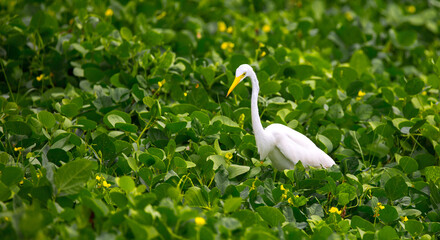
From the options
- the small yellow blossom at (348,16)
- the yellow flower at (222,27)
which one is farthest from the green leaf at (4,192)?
the small yellow blossom at (348,16)

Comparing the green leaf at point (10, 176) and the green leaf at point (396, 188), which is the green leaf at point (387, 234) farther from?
the green leaf at point (10, 176)

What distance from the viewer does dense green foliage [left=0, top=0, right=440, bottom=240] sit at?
9.12 ft

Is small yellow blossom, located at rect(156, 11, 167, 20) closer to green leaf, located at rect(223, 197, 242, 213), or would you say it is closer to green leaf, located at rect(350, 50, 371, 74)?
green leaf, located at rect(350, 50, 371, 74)

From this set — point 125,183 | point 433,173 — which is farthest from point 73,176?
point 433,173

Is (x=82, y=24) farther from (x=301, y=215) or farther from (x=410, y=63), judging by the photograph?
(x=410, y=63)

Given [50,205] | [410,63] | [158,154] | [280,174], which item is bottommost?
[410,63]

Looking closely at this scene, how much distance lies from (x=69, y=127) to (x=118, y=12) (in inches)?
101

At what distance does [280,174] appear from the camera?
3928 millimetres

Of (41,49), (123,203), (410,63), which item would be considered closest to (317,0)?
(410,63)

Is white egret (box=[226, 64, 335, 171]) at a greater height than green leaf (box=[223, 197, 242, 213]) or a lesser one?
lesser

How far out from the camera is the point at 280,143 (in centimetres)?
376

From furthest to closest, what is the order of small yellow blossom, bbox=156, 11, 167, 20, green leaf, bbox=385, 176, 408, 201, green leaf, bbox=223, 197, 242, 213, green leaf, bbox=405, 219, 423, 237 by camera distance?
1. small yellow blossom, bbox=156, 11, 167, 20
2. green leaf, bbox=385, 176, 408, 201
3. green leaf, bbox=405, 219, 423, 237
4. green leaf, bbox=223, 197, 242, 213

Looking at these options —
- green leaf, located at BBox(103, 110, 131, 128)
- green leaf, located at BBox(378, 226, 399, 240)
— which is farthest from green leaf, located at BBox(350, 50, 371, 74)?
green leaf, located at BBox(378, 226, 399, 240)

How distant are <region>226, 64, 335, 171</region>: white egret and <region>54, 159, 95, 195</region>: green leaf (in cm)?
128
